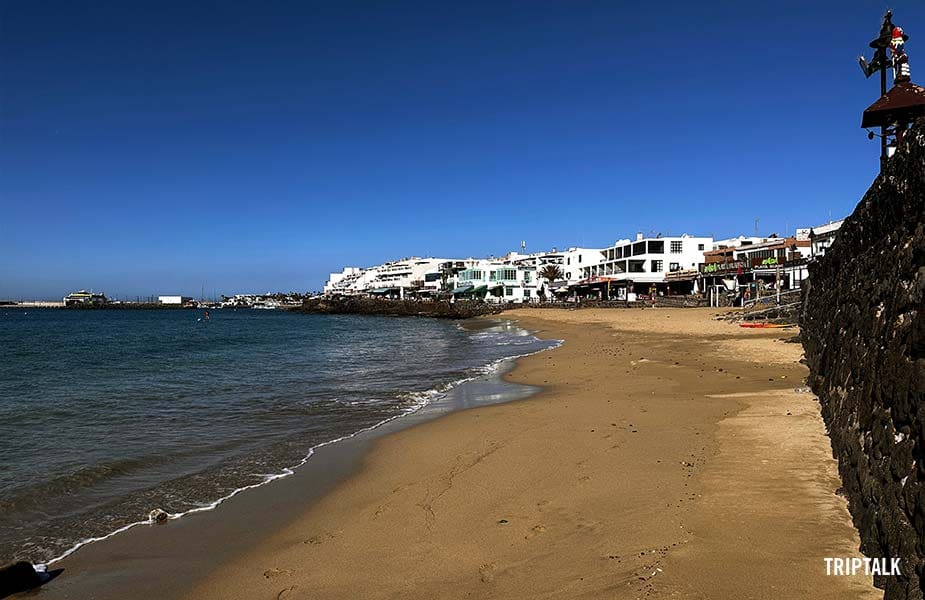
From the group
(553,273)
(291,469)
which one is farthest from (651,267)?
(291,469)

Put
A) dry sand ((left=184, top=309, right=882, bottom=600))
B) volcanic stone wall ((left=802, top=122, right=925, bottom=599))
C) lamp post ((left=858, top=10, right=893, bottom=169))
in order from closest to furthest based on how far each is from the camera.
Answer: volcanic stone wall ((left=802, top=122, right=925, bottom=599)), dry sand ((left=184, top=309, right=882, bottom=600)), lamp post ((left=858, top=10, right=893, bottom=169))

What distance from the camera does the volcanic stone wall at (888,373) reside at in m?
3.09

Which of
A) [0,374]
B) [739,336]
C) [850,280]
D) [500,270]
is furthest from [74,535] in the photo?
[500,270]

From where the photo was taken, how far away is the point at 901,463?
130 inches

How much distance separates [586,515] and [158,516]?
504 centimetres

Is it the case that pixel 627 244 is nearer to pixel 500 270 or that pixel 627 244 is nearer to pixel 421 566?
pixel 500 270

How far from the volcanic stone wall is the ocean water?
276 inches

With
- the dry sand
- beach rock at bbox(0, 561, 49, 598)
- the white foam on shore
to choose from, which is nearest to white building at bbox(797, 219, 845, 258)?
the white foam on shore

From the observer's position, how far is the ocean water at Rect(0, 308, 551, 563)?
24.2ft

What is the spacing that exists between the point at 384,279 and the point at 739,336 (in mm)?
134151

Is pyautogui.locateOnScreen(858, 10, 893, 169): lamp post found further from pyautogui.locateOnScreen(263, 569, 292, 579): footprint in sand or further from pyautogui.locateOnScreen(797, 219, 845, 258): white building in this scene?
pyautogui.locateOnScreen(797, 219, 845, 258): white building

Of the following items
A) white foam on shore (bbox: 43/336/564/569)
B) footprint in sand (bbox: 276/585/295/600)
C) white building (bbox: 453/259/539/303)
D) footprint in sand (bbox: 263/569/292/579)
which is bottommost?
white foam on shore (bbox: 43/336/564/569)

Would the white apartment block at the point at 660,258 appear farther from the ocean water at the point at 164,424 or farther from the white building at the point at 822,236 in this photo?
the ocean water at the point at 164,424

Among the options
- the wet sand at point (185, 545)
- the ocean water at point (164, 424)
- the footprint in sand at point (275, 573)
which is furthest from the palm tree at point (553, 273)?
the footprint in sand at point (275, 573)
